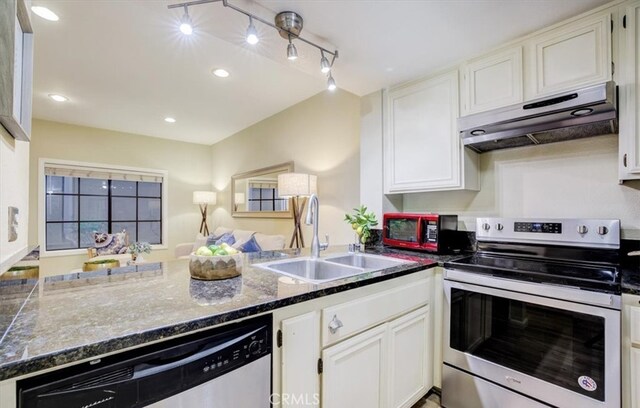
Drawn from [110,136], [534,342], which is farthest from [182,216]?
[534,342]

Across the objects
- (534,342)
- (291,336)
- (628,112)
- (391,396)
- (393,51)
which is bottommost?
(391,396)

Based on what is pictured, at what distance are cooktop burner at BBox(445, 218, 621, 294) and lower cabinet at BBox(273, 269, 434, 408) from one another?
1.36 feet

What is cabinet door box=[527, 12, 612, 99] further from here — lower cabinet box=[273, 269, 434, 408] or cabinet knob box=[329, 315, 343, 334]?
cabinet knob box=[329, 315, 343, 334]

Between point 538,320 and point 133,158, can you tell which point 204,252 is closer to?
point 538,320

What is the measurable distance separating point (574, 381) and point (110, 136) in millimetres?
6184

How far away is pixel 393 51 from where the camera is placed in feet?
6.40

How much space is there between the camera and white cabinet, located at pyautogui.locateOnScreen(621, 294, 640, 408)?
118 centimetres

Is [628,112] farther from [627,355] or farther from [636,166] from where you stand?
[627,355]

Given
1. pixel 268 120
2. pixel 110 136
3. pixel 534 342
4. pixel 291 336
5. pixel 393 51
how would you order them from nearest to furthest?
pixel 291 336 → pixel 534 342 → pixel 393 51 → pixel 268 120 → pixel 110 136

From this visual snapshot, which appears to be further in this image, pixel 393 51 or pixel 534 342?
pixel 393 51

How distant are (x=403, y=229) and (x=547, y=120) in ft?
3.59

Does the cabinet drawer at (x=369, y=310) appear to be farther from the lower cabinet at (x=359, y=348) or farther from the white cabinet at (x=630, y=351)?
the white cabinet at (x=630, y=351)

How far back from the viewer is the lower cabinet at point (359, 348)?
41.9 inches

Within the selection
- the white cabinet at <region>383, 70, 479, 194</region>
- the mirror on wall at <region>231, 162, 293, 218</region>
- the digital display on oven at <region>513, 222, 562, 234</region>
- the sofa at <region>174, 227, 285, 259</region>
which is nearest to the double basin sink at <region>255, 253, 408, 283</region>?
the white cabinet at <region>383, 70, 479, 194</region>
